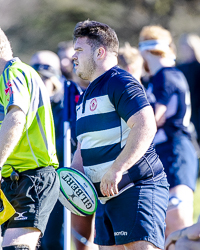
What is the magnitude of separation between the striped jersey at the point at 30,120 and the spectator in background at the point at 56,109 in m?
1.54

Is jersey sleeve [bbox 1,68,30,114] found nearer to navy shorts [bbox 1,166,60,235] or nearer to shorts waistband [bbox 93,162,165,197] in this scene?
navy shorts [bbox 1,166,60,235]

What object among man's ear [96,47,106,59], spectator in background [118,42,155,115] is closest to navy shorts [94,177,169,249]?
man's ear [96,47,106,59]

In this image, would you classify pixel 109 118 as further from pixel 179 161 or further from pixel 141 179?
pixel 179 161

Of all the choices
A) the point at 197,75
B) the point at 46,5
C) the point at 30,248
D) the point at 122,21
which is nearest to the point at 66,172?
the point at 30,248

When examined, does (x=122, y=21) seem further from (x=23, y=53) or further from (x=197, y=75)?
(x=197, y=75)

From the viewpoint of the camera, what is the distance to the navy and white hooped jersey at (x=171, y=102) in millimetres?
5211

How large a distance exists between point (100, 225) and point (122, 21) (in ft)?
39.1

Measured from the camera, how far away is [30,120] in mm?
3492

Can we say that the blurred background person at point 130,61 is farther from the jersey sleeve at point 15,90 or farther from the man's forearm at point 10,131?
the man's forearm at point 10,131

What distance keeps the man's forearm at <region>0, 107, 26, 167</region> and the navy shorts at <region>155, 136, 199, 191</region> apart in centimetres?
218

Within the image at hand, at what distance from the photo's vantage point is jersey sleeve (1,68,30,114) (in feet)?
11.0

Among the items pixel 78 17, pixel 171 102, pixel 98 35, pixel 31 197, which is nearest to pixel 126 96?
pixel 98 35

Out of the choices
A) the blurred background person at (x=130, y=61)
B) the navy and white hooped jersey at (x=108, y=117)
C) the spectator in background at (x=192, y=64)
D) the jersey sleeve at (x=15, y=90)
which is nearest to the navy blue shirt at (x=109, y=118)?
the navy and white hooped jersey at (x=108, y=117)

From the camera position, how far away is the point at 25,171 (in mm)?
3500
